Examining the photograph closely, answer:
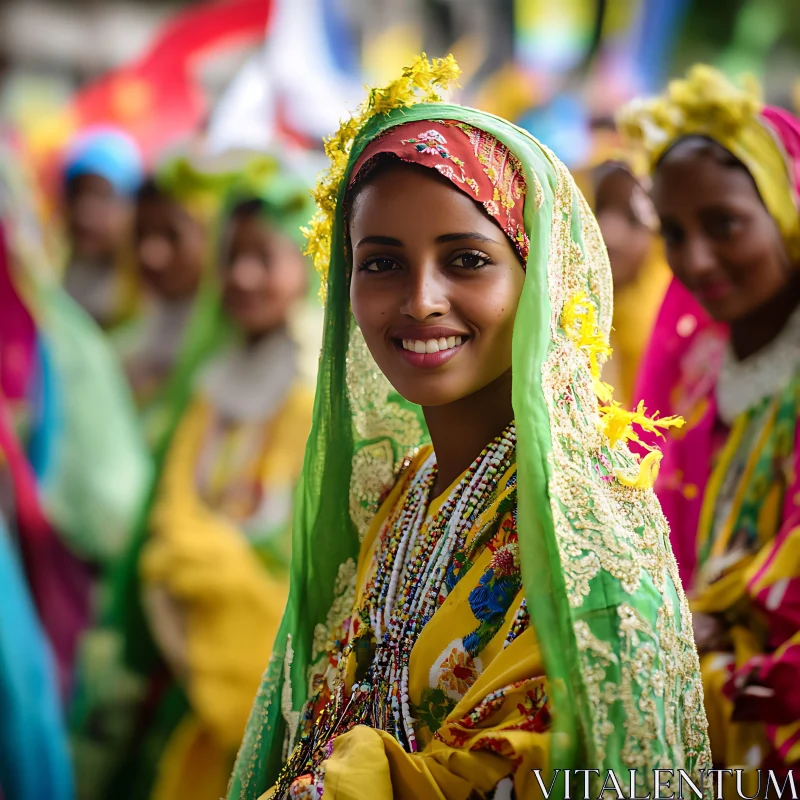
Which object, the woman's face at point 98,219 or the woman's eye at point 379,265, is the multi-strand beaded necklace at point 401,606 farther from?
the woman's face at point 98,219

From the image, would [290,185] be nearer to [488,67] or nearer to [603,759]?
[603,759]

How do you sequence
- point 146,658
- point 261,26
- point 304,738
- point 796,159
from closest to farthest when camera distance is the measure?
point 304,738
point 796,159
point 146,658
point 261,26

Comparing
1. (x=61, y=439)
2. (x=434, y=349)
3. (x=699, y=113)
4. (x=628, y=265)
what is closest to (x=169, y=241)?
(x=61, y=439)

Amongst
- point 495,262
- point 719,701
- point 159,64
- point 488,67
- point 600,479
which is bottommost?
point 719,701

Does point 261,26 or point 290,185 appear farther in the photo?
point 261,26

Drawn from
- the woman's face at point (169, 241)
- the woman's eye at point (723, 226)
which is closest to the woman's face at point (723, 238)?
the woman's eye at point (723, 226)

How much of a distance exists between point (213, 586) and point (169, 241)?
7.71 feet

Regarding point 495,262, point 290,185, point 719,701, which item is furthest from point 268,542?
point 495,262

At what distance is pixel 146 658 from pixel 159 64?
5.02m

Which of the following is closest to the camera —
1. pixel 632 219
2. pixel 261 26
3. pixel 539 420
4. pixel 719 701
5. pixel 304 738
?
pixel 539 420

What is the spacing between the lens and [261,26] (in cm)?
769

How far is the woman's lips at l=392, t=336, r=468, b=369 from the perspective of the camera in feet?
5.60

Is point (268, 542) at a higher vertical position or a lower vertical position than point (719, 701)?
higher

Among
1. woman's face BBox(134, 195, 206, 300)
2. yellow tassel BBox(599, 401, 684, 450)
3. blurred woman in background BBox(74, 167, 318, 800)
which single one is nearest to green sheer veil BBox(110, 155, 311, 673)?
blurred woman in background BBox(74, 167, 318, 800)
